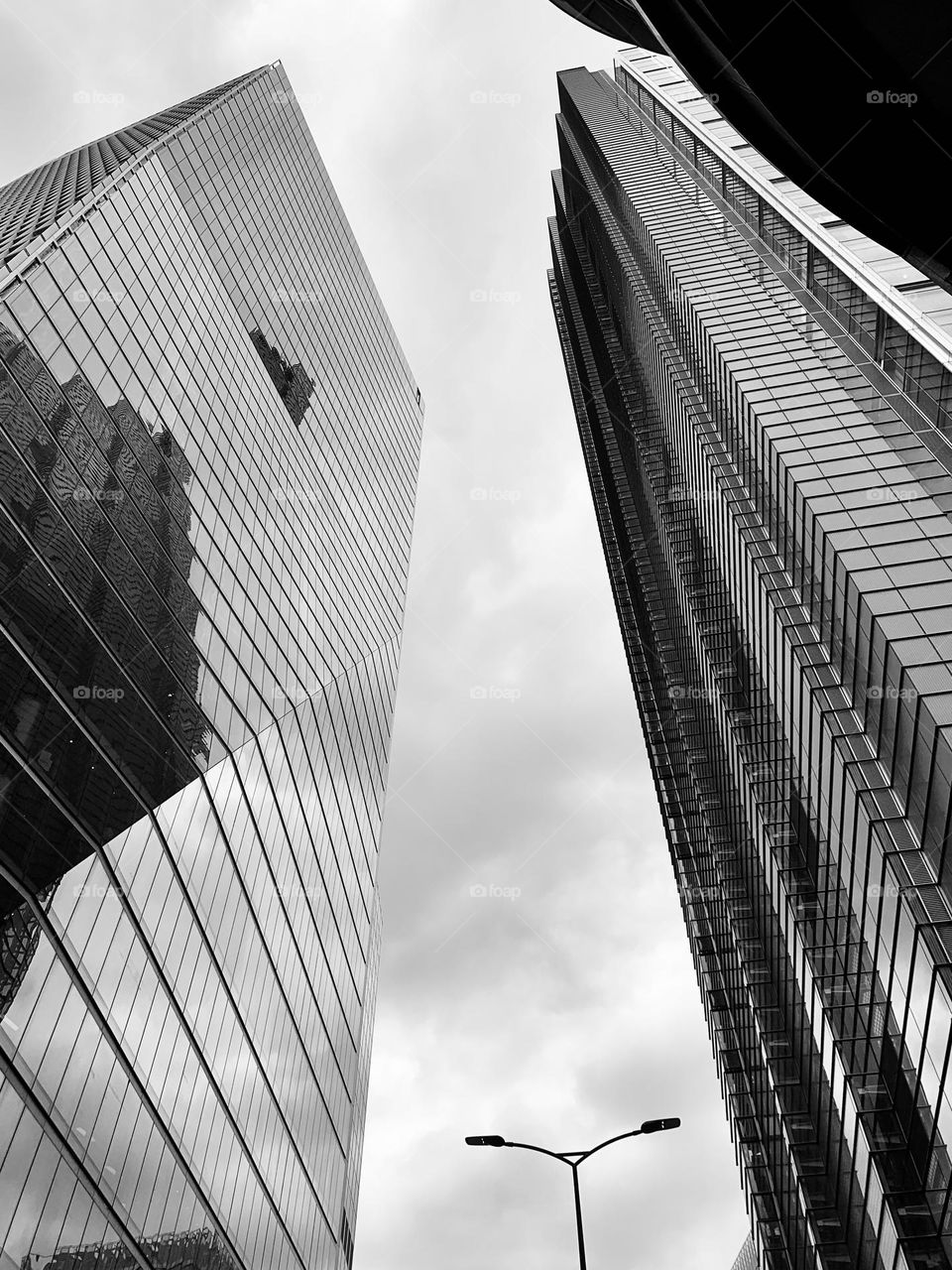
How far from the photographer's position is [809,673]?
3428 centimetres

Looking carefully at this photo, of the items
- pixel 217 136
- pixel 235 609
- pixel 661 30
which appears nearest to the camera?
pixel 661 30

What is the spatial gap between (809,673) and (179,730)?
21951mm

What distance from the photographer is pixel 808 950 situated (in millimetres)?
38719

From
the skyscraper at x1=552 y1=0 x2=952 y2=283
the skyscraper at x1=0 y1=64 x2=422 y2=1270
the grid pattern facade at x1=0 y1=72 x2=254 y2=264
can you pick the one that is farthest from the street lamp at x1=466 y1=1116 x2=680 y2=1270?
the grid pattern facade at x1=0 y1=72 x2=254 y2=264

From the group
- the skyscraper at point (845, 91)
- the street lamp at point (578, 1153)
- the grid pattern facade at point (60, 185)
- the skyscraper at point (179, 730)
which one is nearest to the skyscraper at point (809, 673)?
the street lamp at point (578, 1153)

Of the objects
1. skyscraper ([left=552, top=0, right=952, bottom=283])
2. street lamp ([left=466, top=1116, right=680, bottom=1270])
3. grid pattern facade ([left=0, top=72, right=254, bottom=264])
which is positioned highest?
grid pattern facade ([left=0, top=72, right=254, bottom=264])

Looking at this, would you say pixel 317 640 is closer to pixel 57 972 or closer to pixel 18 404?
pixel 18 404

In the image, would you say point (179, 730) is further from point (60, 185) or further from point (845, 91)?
point (60, 185)

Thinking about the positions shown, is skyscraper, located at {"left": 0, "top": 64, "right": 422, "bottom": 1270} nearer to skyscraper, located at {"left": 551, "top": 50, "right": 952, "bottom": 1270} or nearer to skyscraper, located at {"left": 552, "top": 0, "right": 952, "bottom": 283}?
skyscraper, located at {"left": 552, "top": 0, "right": 952, "bottom": 283}

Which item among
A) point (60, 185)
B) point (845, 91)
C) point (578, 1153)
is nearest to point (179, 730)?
point (578, 1153)

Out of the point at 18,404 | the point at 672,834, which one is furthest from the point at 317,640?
the point at 672,834

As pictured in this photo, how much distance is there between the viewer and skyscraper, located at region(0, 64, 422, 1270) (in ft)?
88.2

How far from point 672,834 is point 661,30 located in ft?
261

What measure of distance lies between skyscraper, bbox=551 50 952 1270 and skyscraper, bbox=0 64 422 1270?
21.5 metres
